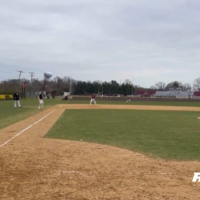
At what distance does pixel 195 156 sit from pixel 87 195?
13.8ft

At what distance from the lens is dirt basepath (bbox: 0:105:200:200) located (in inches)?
189

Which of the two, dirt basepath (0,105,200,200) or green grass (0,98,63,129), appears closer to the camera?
dirt basepath (0,105,200,200)

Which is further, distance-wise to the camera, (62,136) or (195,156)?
(62,136)

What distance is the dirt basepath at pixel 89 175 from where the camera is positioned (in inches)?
189

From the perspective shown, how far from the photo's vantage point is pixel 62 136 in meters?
11.4

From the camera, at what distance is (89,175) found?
5871 mm

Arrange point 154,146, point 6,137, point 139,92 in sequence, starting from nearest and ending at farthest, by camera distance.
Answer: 1. point 154,146
2. point 6,137
3. point 139,92

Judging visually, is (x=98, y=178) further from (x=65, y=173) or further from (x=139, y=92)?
(x=139, y=92)

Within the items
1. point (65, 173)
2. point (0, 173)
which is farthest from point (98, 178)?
point (0, 173)

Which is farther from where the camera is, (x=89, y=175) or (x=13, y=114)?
(x=13, y=114)

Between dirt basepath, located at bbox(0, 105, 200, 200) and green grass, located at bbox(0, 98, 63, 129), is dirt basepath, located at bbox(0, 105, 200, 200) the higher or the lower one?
the higher one

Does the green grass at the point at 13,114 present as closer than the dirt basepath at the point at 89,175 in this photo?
No

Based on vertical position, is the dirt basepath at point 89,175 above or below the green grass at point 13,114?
above

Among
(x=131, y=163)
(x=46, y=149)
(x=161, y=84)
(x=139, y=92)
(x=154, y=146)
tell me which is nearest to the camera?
(x=131, y=163)
